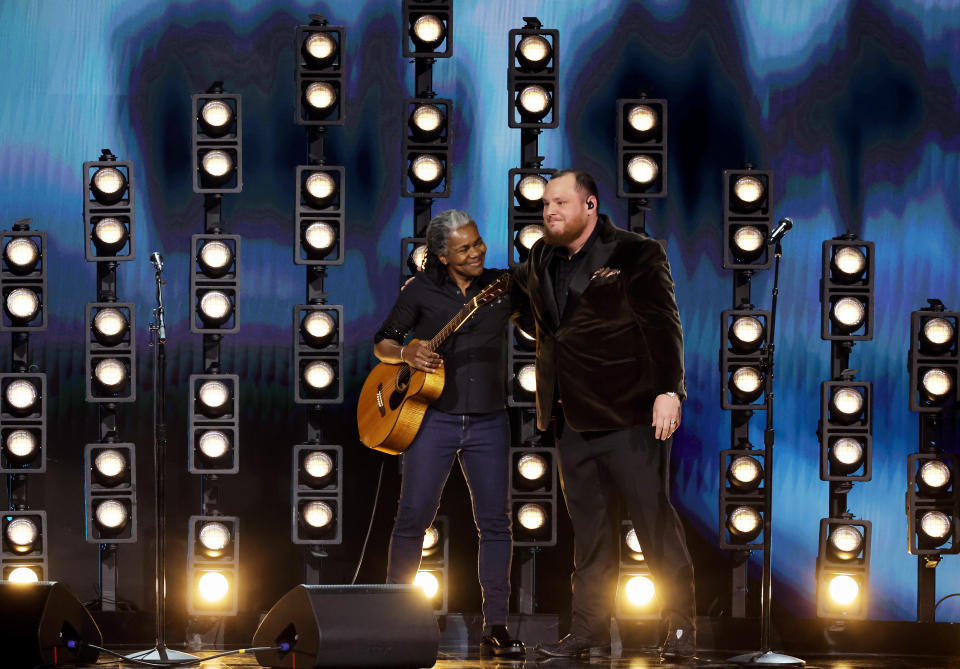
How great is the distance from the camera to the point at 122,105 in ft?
18.7

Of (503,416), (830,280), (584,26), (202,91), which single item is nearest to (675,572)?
(503,416)

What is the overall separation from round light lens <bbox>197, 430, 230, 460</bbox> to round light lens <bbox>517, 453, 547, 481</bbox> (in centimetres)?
129

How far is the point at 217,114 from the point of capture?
516cm

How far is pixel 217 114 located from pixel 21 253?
1.06 meters

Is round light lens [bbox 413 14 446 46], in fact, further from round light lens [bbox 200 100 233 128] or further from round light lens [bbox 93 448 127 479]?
round light lens [bbox 93 448 127 479]

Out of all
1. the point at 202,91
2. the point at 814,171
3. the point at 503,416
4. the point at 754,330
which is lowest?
the point at 503,416

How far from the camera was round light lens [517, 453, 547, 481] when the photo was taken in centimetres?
510

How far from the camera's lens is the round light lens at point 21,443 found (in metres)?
5.18

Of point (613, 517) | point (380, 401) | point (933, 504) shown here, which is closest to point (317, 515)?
point (380, 401)

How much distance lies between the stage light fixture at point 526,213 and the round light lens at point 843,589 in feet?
6.33

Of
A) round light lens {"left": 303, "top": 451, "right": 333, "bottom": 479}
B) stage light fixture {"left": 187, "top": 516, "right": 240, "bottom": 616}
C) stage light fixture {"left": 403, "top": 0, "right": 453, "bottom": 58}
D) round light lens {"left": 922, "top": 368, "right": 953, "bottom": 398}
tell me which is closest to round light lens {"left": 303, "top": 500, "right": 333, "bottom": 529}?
round light lens {"left": 303, "top": 451, "right": 333, "bottom": 479}

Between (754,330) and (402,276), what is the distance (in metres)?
1.51

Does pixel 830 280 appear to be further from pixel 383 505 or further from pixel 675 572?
pixel 383 505

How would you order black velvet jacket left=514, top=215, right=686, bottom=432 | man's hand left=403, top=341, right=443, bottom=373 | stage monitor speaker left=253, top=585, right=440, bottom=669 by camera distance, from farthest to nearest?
man's hand left=403, top=341, right=443, bottom=373 < black velvet jacket left=514, top=215, right=686, bottom=432 < stage monitor speaker left=253, top=585, right=440, bottom=669
